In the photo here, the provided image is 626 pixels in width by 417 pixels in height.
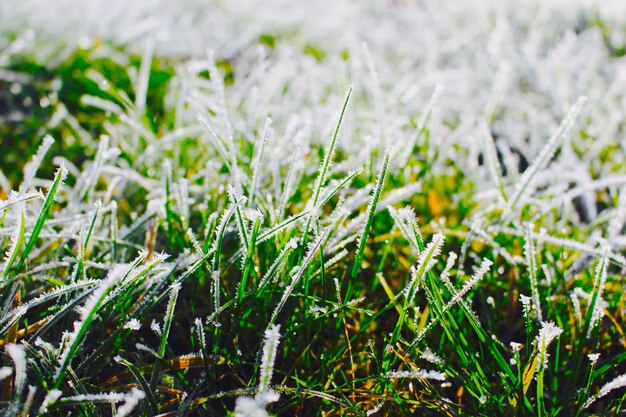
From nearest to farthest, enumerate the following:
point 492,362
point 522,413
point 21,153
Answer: point 522,413 → point 492,362 → point 21,153

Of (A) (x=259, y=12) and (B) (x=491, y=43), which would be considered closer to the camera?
(B) (x=491, y=43)

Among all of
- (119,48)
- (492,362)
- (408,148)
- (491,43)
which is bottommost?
(492,362)

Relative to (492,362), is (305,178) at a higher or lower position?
higher

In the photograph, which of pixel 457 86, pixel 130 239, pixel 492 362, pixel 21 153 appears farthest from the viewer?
pixel 457 86

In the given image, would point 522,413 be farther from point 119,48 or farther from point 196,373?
point 119,48

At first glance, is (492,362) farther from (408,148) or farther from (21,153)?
(21,153)

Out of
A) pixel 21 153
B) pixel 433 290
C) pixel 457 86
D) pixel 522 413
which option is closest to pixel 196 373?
pixel 433 290
